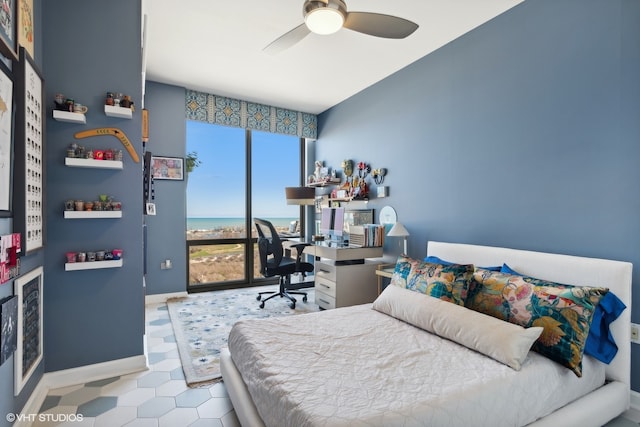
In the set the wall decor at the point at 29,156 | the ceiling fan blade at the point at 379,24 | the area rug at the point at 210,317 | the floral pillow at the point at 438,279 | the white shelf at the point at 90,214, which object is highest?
the ceiling fan blade at the point at 379,24

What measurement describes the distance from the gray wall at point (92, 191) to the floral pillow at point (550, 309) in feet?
8.02

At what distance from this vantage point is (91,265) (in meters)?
2.08

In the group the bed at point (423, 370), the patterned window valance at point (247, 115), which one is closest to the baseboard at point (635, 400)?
the bed at point (423, 370)

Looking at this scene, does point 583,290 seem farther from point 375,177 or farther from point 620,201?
point 375,177

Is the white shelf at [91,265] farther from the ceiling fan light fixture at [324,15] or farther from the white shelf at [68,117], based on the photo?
the ceiling fan light fixture at [324,15]

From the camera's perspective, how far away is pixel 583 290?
164 cm

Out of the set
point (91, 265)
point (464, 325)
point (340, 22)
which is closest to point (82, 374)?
point (91, 265)

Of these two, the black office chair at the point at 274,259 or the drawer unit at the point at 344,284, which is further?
the black office chair at the point at 274,259

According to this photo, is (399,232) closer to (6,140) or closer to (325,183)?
(325,183)

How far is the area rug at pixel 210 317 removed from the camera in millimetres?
2314

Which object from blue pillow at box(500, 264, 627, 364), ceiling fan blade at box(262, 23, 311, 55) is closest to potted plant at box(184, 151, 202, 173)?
ceiling fan blade at box(262, 23, 311, 55)

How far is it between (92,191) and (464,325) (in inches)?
100

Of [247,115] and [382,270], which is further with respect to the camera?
[247,115]

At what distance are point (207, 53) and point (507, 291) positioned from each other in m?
3.37
